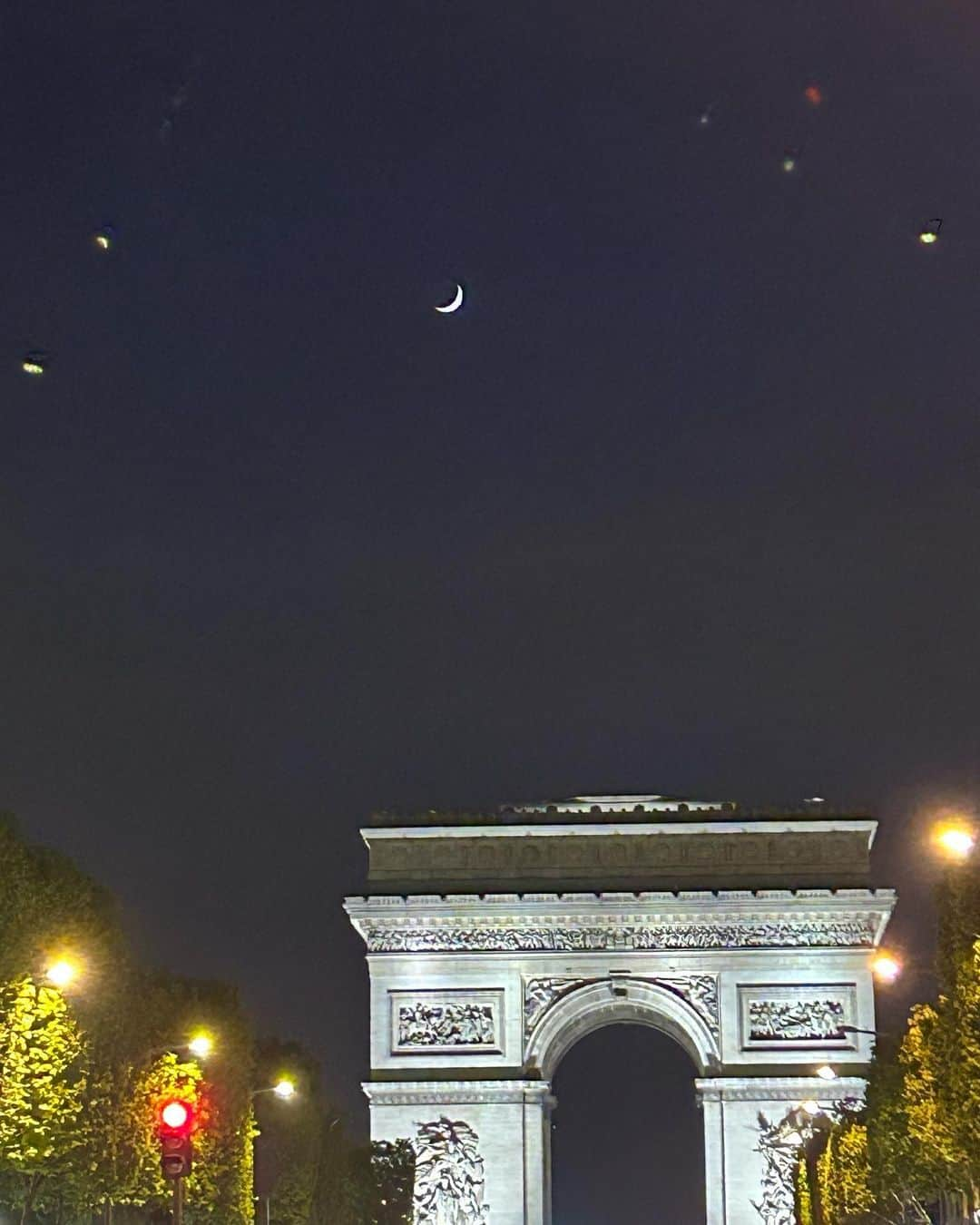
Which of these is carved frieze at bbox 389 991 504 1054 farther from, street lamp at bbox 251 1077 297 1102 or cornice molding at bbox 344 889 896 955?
street lamp at bbox 251 1077 297 1102

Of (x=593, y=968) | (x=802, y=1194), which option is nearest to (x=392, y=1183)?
(x=593, y=968)

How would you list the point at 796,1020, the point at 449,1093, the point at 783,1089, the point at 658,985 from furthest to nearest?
the point at 658,985
the point at 796,1020
the point at 449,1093
the point at 783,1089

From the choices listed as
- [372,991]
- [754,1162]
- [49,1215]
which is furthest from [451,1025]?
[49,1215]

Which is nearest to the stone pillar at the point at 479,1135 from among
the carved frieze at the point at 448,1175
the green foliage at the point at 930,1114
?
the carved frieze at the point at 448,1175

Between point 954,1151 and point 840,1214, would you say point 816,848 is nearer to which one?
point 840,1214

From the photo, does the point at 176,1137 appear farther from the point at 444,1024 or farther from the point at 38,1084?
the point at 444,1024

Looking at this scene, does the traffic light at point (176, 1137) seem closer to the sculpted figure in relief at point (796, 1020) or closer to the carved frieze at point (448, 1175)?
the carved frieze at point (448, 1175)
